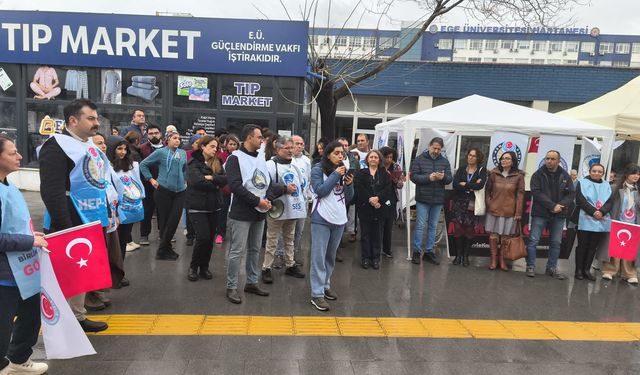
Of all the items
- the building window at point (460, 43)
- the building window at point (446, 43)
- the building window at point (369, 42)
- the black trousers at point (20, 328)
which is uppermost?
the building window at point (460, 43)

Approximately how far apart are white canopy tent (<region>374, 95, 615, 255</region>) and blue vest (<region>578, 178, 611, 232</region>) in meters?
0.88

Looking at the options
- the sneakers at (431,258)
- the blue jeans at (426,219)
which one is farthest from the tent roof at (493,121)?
the sneakers at (431,258)

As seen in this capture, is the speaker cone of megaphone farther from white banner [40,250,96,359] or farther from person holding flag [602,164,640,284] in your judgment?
person holding flag [602,164,640,284]

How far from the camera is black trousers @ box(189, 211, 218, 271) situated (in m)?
5.02

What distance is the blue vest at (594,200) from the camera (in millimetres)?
5980

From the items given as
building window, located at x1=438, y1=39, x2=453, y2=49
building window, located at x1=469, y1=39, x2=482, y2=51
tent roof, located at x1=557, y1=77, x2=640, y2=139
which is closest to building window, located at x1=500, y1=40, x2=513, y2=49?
building window, located at x1=469, y1=39, x2=482, y2=51

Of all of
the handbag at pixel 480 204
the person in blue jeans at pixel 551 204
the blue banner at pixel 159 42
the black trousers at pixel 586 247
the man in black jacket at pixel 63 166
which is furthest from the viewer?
the blue banner at pixel 159 42

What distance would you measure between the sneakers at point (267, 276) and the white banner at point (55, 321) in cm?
249

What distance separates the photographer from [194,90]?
34.4ft

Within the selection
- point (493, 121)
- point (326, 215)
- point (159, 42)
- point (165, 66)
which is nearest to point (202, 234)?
point (326, 215)

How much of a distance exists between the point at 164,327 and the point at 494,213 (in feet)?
15.0

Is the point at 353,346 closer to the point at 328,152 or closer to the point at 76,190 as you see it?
the point at 328,152

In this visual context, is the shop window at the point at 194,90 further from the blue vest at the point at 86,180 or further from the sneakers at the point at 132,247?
the blue vest at the point at 86,180

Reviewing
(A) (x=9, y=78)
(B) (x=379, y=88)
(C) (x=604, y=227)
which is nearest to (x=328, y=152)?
(C) (x=604, y=227)
